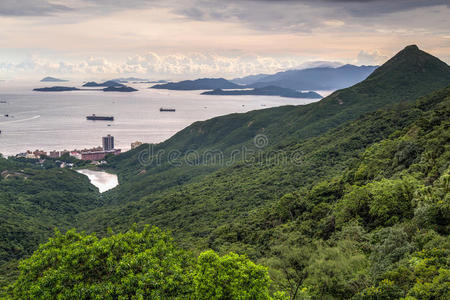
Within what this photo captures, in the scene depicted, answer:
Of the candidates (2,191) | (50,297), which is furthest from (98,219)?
(50,297)

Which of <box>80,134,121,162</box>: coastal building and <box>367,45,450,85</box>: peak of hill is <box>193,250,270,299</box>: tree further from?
<box>80,134,121,162</box>: coastal building

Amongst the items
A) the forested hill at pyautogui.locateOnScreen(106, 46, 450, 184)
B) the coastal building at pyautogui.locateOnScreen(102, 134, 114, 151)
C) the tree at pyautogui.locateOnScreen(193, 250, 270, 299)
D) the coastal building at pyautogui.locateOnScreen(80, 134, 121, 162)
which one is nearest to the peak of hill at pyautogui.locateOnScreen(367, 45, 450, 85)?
the forested hill at pyautogui.locateOnScreen(106, 46, 450, 184)

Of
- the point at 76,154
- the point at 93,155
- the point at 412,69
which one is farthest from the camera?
the point at 76,154

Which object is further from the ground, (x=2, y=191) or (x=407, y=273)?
(x=407, y=273)

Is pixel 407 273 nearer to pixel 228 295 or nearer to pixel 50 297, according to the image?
pixel 228 295

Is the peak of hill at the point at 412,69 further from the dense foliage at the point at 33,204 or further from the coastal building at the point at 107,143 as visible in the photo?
the coastal building at the point at 107,143

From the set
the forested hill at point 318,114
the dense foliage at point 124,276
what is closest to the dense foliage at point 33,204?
the forested hill at point 318,114

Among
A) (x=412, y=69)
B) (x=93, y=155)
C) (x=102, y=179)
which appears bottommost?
(x=102, y=179)

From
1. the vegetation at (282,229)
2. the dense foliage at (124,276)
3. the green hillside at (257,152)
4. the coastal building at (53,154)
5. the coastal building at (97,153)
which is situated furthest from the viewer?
the coastal building at (97,153)

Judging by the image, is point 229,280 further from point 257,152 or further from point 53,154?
point 53,154

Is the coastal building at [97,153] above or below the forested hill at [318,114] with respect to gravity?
below

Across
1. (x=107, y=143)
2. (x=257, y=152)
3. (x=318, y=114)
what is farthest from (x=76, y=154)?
(x=318, y=114)
